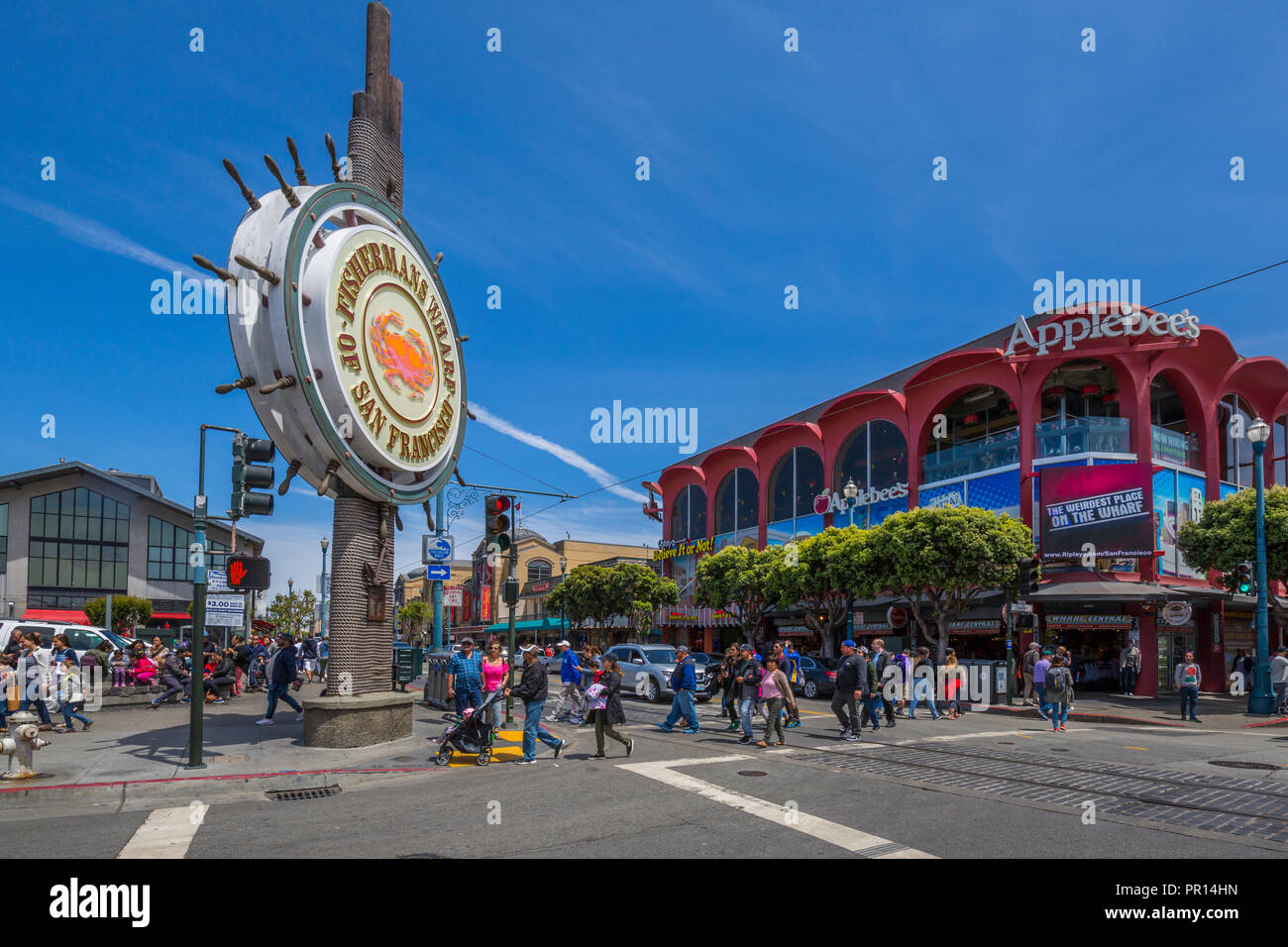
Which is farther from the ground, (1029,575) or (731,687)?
(1029,575)

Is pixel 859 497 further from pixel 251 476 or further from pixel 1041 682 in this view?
pixel 251 476

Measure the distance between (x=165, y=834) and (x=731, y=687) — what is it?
11.2 meters

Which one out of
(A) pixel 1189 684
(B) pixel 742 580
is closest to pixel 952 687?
(A) pixel 1189 684

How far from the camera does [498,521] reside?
49.4 feet

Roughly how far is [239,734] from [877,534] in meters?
21.6

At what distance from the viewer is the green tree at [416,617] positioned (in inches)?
4156

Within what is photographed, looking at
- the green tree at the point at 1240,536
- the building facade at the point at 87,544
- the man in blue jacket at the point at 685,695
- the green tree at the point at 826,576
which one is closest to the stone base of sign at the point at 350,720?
the man in blue jacket at the point at 685,695

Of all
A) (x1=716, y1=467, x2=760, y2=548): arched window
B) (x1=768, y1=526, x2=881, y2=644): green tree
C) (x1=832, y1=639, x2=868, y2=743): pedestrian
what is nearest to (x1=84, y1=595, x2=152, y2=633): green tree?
(x1=716, y1=467, x2=760, y2=548): arched window

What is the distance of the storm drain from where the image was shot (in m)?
10.1

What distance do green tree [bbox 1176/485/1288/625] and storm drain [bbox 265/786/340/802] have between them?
23620 millimetres

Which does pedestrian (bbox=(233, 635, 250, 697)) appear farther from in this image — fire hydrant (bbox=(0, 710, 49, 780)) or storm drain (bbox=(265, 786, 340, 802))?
storm drain (bbox=(265, 786, 340, 802))

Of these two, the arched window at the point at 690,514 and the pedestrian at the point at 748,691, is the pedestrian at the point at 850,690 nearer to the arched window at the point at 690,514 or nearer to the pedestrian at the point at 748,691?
the pedestrian at the point at 748,691

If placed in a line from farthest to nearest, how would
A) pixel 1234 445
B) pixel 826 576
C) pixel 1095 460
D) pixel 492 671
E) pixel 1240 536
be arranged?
pixel 1234 445 → pixel 826 576 → pixel 1095 460 → pixel 1240 536 → pixel 492 671

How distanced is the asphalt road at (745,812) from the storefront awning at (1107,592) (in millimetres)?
14626
